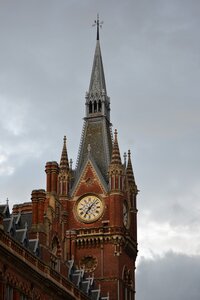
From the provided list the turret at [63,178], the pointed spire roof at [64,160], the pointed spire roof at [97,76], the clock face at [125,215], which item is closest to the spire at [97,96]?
the pointed spire roof at [97,76]

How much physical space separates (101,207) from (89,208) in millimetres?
1406

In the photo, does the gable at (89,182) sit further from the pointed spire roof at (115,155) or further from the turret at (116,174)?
the pointed spire roof at (115,155)

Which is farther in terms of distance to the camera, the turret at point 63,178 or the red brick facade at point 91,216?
the turret at point 63,178

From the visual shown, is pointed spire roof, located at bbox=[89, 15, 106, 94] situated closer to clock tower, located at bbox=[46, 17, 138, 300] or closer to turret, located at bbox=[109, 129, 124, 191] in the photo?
clock tower, located at bbox=[46, 17, 138, 300]

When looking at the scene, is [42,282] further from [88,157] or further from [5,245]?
[88,157]

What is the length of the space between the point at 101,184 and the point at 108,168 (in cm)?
205

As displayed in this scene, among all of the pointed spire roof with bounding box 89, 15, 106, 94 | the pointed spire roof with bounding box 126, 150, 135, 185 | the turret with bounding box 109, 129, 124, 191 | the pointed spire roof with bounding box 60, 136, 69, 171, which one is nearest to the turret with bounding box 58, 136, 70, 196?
the pointed spire roof with bounding box 60, 136, 69, 171

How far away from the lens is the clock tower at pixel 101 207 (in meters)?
94.6

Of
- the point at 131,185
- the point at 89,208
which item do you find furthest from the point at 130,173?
the point at 89,208

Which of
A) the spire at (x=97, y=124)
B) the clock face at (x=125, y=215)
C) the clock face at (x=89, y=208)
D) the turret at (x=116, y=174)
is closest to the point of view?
the clock face at (x=89, y=208)

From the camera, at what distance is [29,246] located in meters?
67.6

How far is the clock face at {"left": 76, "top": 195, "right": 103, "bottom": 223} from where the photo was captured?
319 feet

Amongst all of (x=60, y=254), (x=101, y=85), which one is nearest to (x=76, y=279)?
(x=60, y=254)

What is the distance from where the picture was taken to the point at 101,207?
3848 inches
